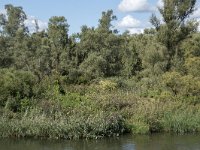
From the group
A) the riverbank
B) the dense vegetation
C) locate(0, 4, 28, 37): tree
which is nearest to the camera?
the riverbank

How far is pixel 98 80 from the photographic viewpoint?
126ft

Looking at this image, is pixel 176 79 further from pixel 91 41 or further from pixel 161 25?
pixel 91 41

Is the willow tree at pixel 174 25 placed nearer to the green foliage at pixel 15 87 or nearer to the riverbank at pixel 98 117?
the riverbank at pixel 98 117

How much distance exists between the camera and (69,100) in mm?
28469

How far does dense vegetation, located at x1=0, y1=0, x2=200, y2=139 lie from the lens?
24.9m

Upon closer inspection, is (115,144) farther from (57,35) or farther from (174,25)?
(57,35)

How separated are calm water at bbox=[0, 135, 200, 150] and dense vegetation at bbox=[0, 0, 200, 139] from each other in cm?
71

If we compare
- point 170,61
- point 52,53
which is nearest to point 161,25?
point 170,61

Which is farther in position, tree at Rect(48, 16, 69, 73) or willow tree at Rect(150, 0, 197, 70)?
tree at Rect(48, 16, 69, 73)

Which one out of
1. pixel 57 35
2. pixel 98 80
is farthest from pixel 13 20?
pixel 98 80

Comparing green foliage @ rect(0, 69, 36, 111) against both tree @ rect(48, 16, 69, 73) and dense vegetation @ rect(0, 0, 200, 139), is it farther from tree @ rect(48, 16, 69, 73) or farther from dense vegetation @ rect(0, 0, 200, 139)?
tree @ rect(48, 16, 69, 73)

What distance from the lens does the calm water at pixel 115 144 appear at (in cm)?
2227

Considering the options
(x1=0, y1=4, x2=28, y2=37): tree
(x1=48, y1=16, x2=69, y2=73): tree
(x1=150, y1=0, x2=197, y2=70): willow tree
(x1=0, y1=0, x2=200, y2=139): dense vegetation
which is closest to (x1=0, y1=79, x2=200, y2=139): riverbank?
(x1=0, y1=0, x2=200, y2=139): dense vegetation

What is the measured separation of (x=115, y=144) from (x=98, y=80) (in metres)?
15.5
